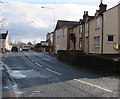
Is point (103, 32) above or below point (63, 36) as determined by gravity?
below

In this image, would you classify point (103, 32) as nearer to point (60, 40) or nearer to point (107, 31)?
point (107, 31)

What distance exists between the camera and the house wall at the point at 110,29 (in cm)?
3161

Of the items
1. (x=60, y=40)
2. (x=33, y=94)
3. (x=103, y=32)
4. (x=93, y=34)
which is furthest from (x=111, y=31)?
(x=60, y=40)

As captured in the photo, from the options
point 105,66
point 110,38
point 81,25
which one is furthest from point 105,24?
point 105,66

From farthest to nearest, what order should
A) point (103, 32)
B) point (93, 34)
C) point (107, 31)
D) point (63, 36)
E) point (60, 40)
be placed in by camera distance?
1. point (60, 40)
2. point (63, 36)
3. point (93, 34)
4. point (103, 32)
5. point (107, 31)

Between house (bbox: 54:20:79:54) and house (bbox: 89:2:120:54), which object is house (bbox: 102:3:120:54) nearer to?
house (bbox: 89:2:120:54)

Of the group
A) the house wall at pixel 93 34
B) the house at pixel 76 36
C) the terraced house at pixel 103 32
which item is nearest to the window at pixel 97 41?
the terraced house at pixel 103 32

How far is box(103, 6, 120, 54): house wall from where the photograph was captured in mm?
31606

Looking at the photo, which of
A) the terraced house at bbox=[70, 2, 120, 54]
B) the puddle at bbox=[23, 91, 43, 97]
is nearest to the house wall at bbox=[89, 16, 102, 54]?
the terraced house at bbox=[70, 2, 120, 54]

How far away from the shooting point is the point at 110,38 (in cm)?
3288

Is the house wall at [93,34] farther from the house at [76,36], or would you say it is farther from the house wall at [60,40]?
the house wall at [60,40]

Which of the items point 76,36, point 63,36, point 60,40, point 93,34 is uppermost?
point 63,36

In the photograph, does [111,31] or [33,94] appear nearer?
[33,94]

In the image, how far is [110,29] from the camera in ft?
107
